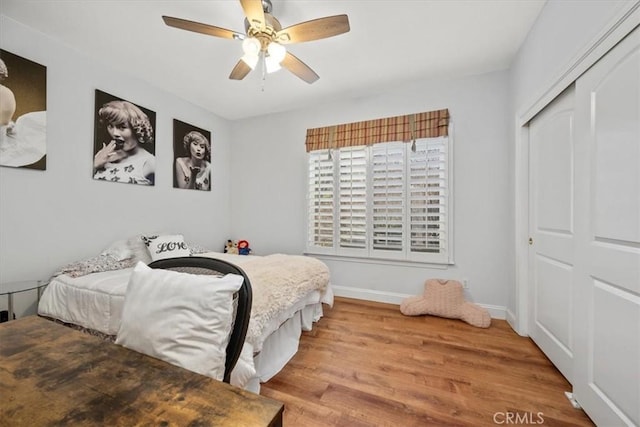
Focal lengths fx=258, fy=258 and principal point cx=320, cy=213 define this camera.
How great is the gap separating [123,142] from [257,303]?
2429 millimetres

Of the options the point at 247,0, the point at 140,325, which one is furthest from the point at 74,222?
the point at 247,0

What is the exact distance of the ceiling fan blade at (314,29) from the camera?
159cm

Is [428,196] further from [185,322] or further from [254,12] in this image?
[185,322]

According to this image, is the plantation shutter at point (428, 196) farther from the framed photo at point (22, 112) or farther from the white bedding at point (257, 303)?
the framed photo at point (22, 112)

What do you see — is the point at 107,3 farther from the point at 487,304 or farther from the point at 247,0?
the point at 487,304

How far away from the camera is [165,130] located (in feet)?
10.6

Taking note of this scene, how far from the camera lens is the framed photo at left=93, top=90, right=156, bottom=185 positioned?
258cm

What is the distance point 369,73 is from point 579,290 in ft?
8.44

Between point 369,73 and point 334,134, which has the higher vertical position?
point 369,73

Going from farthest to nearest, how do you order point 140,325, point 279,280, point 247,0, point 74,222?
point 74,222 → point 279,280 → point 247,0 → point 140,325

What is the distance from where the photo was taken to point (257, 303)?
5.47ft

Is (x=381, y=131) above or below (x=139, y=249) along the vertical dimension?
above

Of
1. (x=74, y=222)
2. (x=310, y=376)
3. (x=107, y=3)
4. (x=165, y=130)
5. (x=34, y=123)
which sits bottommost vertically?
(x=310, y=376)

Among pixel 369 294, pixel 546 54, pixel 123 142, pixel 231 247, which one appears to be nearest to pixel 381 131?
pixel 546 54
